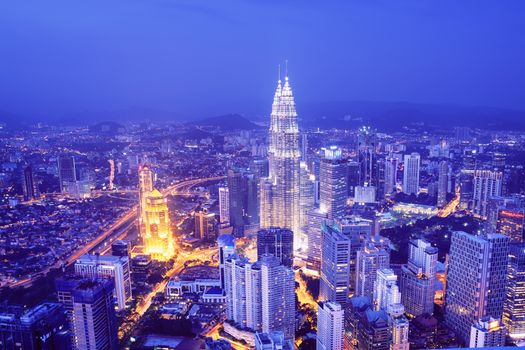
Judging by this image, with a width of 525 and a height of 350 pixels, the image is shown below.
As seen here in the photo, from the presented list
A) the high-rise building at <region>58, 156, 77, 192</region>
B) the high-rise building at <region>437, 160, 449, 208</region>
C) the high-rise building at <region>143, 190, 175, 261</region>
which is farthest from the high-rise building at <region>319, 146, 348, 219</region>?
the high-rise building at <region>58, 156, 77, 192</region>

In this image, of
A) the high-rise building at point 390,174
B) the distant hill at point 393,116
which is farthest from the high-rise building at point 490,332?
the high-rise building at point 390,174

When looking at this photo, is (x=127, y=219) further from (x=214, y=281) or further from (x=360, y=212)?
(x=360, y=212)

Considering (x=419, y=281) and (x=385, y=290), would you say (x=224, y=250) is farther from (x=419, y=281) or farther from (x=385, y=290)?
(x=419, y=281)

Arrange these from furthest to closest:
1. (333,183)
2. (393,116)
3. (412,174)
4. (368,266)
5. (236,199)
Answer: (412,174)
(393,116)
(236,199)
(333,183)
(368,266)

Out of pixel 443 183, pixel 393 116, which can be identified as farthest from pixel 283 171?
pixel 443 183

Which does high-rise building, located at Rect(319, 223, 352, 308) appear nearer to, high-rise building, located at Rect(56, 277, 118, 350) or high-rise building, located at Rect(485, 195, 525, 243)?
high-rise building, located at Rect(56, 277, 118, 350)

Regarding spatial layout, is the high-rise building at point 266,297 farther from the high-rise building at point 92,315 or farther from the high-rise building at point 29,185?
the high-rise building at point 29,185
